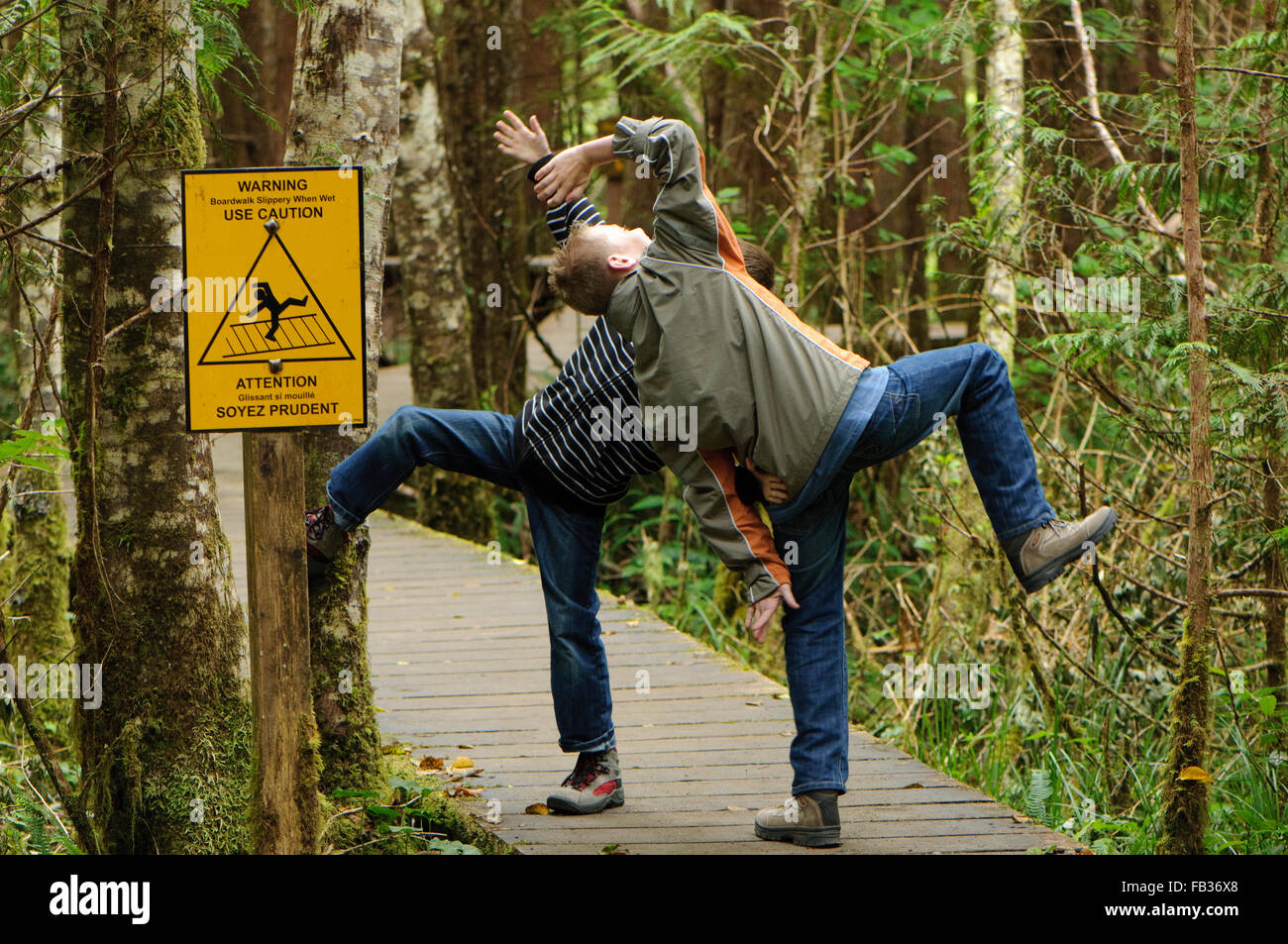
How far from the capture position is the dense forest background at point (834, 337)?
3973 mm

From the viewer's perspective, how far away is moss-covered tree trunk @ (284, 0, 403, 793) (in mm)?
4258

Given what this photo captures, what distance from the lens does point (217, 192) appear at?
3.09 meters

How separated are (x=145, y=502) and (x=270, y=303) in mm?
1185

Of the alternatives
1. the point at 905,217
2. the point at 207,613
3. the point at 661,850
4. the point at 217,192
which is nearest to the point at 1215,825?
the point at 661,850

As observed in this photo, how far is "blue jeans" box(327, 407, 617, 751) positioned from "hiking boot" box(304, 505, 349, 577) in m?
0.04

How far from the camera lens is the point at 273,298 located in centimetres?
311

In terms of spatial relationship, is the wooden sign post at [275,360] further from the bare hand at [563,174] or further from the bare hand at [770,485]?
the bare hand at [770,485]

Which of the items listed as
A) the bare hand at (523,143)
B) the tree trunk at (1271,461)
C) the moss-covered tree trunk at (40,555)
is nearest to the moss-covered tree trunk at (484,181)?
the moss-covered tree trunk at (40,555)

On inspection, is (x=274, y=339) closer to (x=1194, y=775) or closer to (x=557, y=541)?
(x=557, y=541)

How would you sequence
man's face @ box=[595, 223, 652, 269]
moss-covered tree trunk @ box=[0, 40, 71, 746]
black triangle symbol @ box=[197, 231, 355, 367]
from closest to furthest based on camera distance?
black triangle symbol @ box=[197, 231, 355, 367], man's face @ box=[595, 223, 652, 269], moss-covered tree trunk @ box=[0, 40, 71, 746]

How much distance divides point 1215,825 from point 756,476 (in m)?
2.72

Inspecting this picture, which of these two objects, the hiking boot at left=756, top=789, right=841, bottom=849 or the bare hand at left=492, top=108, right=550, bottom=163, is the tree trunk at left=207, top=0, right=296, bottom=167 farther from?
the hiking boot at left=756, top=789, right=841, bottom=849

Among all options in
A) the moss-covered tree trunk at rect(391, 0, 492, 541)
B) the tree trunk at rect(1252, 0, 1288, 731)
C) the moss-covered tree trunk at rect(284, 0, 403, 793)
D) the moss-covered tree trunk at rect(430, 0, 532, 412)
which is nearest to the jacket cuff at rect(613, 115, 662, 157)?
the moss-covered tree trunk at rect(284, 0, 403, 793)

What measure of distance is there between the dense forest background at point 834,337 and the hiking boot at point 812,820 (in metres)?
1.06
